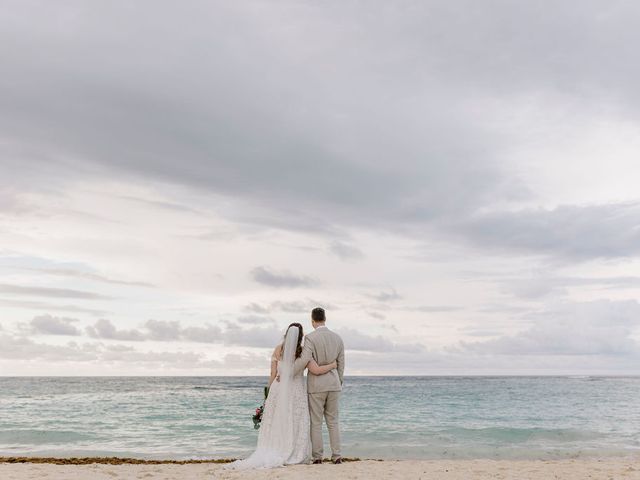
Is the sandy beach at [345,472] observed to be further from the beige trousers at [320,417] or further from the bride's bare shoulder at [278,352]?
the bride's bare shoulder at [278,352]

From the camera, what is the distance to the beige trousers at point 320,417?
388 inches

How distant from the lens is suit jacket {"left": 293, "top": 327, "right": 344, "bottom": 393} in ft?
32.0

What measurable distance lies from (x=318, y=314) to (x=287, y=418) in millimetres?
1813

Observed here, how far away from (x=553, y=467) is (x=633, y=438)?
9.99 metres

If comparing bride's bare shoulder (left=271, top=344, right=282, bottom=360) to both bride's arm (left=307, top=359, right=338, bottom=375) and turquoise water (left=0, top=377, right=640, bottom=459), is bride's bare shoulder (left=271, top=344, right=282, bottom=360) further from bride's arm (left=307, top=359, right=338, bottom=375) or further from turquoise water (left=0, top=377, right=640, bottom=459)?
turquoise water (left=0, top=377, right=640, bottom=459)

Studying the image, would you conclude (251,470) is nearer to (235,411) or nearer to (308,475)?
(308,475)

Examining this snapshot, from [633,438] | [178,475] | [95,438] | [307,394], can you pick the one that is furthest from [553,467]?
[95,438]

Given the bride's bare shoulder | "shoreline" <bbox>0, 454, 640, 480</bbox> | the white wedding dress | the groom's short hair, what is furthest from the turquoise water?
the groom's short hair

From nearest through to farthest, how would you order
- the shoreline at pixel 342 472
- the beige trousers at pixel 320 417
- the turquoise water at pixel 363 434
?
the shoreline at pixel 342 472
the beige trousers at pixel 320 417
the turquoise water at pixel 363 434

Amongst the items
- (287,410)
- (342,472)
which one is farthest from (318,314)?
(342,472)

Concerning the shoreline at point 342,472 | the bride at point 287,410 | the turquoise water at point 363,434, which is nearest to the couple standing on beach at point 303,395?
the bride at point 287,410

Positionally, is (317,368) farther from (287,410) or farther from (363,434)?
(363,434)

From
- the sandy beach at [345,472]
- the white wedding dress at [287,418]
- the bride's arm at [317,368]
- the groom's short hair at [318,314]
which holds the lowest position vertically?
the sandy beach at [345,472]

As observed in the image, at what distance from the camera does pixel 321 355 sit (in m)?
9.82
